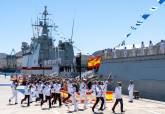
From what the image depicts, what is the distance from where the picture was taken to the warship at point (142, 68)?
1325 inches

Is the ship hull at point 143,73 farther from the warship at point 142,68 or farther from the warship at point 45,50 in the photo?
the warship at point 45,50

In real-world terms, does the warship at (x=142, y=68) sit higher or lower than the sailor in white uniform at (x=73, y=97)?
higher

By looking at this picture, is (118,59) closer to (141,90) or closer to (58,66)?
(141,90)

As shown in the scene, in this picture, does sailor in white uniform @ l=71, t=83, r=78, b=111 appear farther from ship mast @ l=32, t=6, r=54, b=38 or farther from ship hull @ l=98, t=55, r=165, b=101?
ship mast @ l=32, t=6, r=54, b=38

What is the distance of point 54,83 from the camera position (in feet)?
88.5

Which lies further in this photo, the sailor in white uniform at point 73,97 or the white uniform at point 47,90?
the white uniform at point 47,90

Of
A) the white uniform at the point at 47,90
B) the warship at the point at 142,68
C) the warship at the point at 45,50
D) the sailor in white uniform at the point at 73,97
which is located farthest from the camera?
the warship at the point at 45,50

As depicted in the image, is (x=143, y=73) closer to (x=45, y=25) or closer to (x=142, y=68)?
(x=142, y=68)

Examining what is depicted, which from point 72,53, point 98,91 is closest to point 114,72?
point 98,91

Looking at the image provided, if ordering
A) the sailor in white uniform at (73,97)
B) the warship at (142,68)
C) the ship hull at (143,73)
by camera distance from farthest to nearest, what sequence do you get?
1. the warship at (142,68)
2. the ship hull at (143,73)
3. the sailor in white uniform at (73,97)

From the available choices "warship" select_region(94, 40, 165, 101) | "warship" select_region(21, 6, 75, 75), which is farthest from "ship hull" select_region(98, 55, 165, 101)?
"warship" select_region(21, 6, 75, 75)

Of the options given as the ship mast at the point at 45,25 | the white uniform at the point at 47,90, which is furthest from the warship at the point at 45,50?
the white uniform at the point at 47,90

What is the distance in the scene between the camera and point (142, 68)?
39594 mm

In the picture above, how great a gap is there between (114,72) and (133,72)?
6631 millimetres
